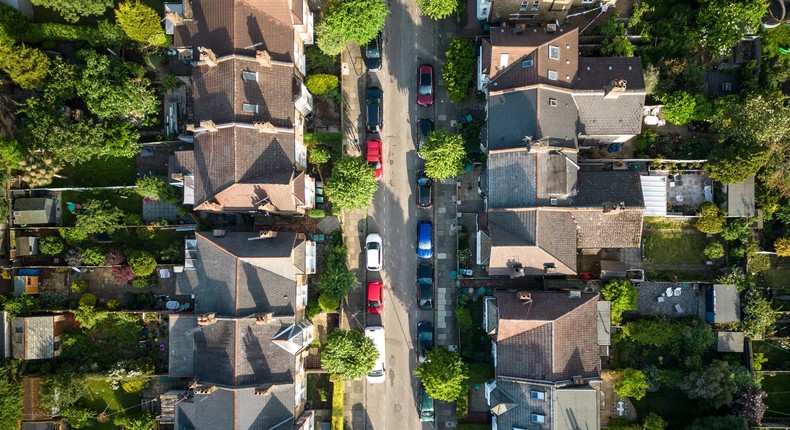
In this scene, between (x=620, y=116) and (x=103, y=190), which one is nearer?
(x=620, y=116)

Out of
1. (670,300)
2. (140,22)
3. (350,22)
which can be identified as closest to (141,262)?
(140,22)

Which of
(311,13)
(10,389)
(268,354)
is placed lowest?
(10,389)

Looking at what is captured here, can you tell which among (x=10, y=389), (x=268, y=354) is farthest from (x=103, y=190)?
(x=268, y=354)

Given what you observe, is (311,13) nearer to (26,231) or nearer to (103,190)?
(103,190)

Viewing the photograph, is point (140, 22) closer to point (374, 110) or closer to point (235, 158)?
point (235, 158)

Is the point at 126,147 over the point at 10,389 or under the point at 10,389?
over

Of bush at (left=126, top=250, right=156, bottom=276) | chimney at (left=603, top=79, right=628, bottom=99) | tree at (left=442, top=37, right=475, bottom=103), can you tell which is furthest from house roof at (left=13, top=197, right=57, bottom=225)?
chimney at (left=603, top=79, right=628, bottom=99)
